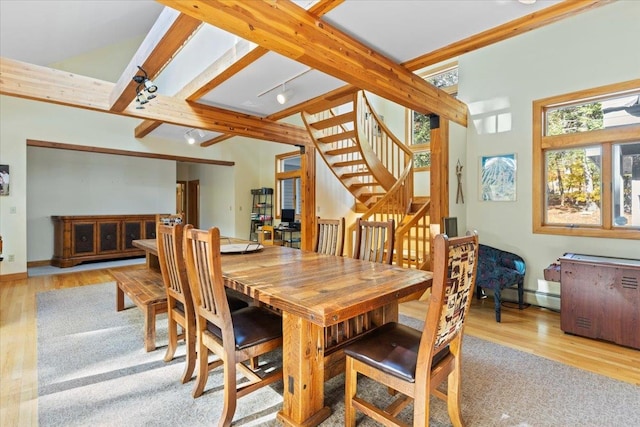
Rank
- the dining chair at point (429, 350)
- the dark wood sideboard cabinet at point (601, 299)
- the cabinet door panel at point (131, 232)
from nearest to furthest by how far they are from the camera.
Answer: the dining chair at point (429, 350) → the dark wood sideboard cabinet at point (601, 299) → the cabinet door panel at point (131, 232)

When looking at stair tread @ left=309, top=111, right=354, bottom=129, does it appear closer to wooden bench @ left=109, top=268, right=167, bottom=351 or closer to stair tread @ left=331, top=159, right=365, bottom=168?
stair tread @ left=331, top=159, right=365, bottom=168

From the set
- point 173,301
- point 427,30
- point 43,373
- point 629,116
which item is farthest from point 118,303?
point 629,116

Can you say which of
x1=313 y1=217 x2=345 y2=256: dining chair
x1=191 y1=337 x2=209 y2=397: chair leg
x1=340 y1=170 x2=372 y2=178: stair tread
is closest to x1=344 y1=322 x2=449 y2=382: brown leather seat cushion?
x1=191 y1=337 x2=209 y2=397: chair leg

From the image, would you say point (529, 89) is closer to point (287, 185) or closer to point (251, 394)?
point (251, 394)

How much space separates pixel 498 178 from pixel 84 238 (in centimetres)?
725

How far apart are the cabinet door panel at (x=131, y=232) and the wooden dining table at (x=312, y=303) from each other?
5689 mm

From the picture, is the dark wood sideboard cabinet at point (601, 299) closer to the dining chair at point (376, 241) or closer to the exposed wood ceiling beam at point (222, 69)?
the dining chair at point (376, 241)

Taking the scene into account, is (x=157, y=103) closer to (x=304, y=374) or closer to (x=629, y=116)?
(x=304, y=374)

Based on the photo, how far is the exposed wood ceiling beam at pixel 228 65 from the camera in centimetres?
215

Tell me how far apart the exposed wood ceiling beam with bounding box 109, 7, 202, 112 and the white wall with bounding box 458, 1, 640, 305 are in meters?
3.62

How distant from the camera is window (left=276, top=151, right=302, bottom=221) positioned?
795cm

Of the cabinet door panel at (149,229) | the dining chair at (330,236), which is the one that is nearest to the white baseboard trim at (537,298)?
the dining chair at (330,236)

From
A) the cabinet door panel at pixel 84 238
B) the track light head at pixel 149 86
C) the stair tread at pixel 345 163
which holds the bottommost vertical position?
the cabinet door panel at pixel 84 238

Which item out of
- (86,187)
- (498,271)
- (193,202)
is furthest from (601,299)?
(193,202)
